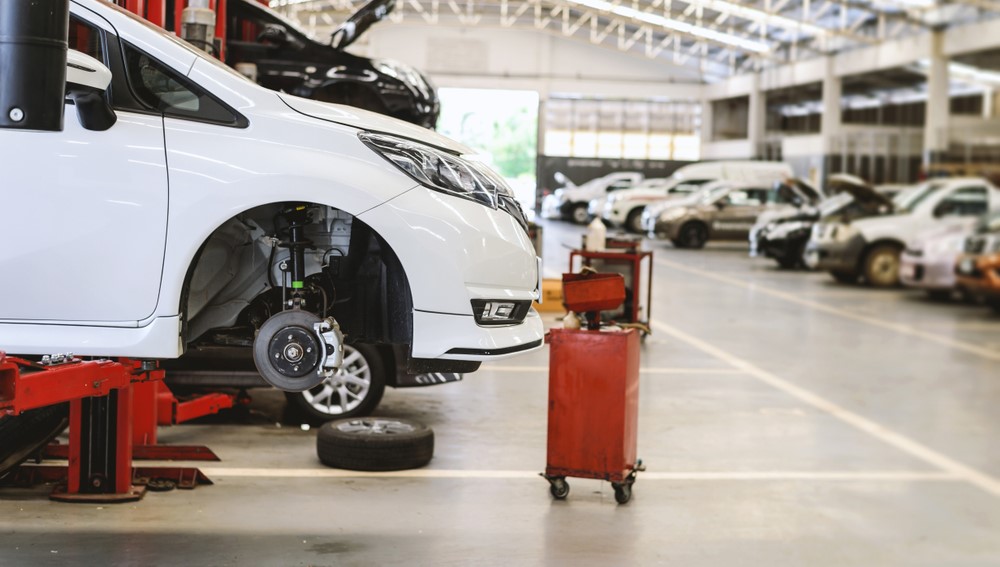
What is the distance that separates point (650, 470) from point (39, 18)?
12.2ft

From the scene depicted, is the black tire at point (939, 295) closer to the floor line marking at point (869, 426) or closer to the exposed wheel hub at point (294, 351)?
the floor line marking at point (869, 426)

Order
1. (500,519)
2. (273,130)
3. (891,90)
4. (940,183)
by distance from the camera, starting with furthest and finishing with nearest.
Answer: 1. (891,90)
2. (940,183)
3. (500,519)
4. (273,130)

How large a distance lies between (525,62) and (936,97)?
18.3 m

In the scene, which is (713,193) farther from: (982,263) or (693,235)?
(982,263)

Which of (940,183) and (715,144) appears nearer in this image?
(940,183)

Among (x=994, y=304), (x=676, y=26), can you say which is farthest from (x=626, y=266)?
(x=676, y=26)

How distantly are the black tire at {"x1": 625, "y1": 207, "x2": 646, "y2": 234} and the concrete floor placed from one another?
17.2 metres

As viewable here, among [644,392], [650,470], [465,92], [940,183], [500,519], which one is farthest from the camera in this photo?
[465,92]

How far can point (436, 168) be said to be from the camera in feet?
12.0

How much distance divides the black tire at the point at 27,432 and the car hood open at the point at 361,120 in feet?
5.55


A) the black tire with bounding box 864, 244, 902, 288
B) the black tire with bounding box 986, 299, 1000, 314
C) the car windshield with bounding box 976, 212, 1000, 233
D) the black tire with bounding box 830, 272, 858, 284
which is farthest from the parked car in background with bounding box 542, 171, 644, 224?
the black tire with bounding box 986, 299, 1000, 314

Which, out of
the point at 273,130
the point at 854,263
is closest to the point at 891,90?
the point at 854,263

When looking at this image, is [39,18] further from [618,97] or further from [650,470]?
[618,97]

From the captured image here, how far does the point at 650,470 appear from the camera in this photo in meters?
5.57
